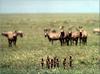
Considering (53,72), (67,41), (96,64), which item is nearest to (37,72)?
(53,72)

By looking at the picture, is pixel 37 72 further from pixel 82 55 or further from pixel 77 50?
pixel 77 50

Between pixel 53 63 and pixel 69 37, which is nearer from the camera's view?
pixel 53 63

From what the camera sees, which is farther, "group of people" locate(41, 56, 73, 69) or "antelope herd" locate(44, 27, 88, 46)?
"antelope herd" locate(44, 27, 88, 46)

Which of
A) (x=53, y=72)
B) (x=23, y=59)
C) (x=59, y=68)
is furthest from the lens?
(x=23, y=59)

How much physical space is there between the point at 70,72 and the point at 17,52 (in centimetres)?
717

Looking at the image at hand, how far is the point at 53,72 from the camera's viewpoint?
14398mm

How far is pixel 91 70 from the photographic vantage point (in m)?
15.2

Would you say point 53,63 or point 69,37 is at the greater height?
point 53,63

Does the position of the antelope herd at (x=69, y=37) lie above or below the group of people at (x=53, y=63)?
below

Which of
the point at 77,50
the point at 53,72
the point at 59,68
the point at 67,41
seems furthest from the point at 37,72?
the point at 67,41

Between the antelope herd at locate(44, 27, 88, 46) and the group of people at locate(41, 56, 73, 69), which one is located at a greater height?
the group of people at locate(41, 56, 73, 69)

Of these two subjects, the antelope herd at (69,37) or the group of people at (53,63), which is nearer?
the group of people at (53,63)

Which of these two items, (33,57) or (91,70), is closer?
(91,70)

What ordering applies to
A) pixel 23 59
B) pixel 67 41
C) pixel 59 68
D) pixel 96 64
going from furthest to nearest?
pixel 67 41 → pixel 23 59 → pixel 96 64 → pixel 59 68
